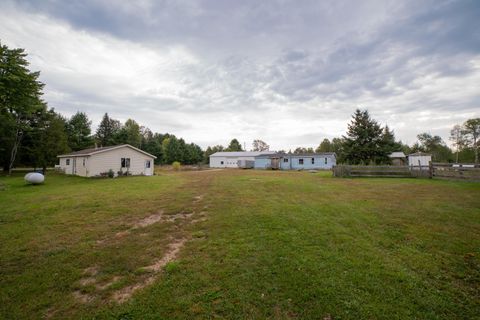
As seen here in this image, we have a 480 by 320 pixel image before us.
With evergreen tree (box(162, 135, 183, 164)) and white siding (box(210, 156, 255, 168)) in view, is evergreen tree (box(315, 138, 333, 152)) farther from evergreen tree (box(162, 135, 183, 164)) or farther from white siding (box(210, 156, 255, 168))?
evergreen tree (box(162, 135, 183, 164))

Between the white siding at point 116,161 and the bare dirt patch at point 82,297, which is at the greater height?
the white siding at point 116,161

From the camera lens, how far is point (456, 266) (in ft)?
11.6

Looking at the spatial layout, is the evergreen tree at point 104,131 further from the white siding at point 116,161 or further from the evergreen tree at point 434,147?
the evergreen tree at point 434,147

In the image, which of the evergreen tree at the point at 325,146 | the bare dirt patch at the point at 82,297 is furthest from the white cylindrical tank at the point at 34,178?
the evergreen tree at the point at 325,146

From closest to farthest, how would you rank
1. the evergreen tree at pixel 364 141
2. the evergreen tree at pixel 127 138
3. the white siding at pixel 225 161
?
the evergreen tree at pixel 364 141, the white siding at pixel 225 161, the evergreen tree at pixel 127 138

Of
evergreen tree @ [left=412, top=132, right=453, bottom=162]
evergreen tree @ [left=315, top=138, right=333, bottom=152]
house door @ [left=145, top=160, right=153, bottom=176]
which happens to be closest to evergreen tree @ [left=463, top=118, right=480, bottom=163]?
evergreen tree @ [left=412, top=132, right=453, bottom=162]

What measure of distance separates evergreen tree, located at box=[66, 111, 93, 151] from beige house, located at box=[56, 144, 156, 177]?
55.0 ft

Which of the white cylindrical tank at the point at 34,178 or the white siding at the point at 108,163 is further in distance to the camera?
the white siding at the point at 108,163

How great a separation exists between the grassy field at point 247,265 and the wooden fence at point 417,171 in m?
9.08

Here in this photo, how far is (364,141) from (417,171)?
15.6 m

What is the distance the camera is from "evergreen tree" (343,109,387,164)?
100ft

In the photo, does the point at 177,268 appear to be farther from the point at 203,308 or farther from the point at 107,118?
the point at 107,118

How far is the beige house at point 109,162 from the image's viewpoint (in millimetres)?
21766

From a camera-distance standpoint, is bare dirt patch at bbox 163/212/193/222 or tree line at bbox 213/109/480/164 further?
tree line at bbox 213/109/480/164
